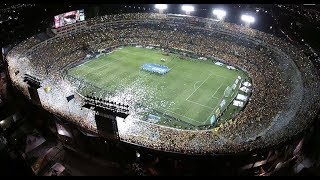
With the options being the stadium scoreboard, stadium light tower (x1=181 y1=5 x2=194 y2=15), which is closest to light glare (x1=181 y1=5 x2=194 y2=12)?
stadium light tower (x1=181 y1=5 x2=194 y2=15)

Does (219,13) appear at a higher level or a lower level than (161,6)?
higher

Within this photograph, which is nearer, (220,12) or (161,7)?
(220,12)

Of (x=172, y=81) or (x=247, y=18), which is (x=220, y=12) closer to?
(x=247, y=18)

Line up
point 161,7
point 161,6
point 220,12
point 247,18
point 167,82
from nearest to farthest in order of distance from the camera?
point 167,82 < point 247,18 < point 220,12 < point 161,6 < point 161,7

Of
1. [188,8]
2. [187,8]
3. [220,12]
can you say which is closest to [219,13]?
[220,12]

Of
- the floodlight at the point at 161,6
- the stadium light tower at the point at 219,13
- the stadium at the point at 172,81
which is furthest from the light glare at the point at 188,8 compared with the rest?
the stadium light tower at the point at 219,13
